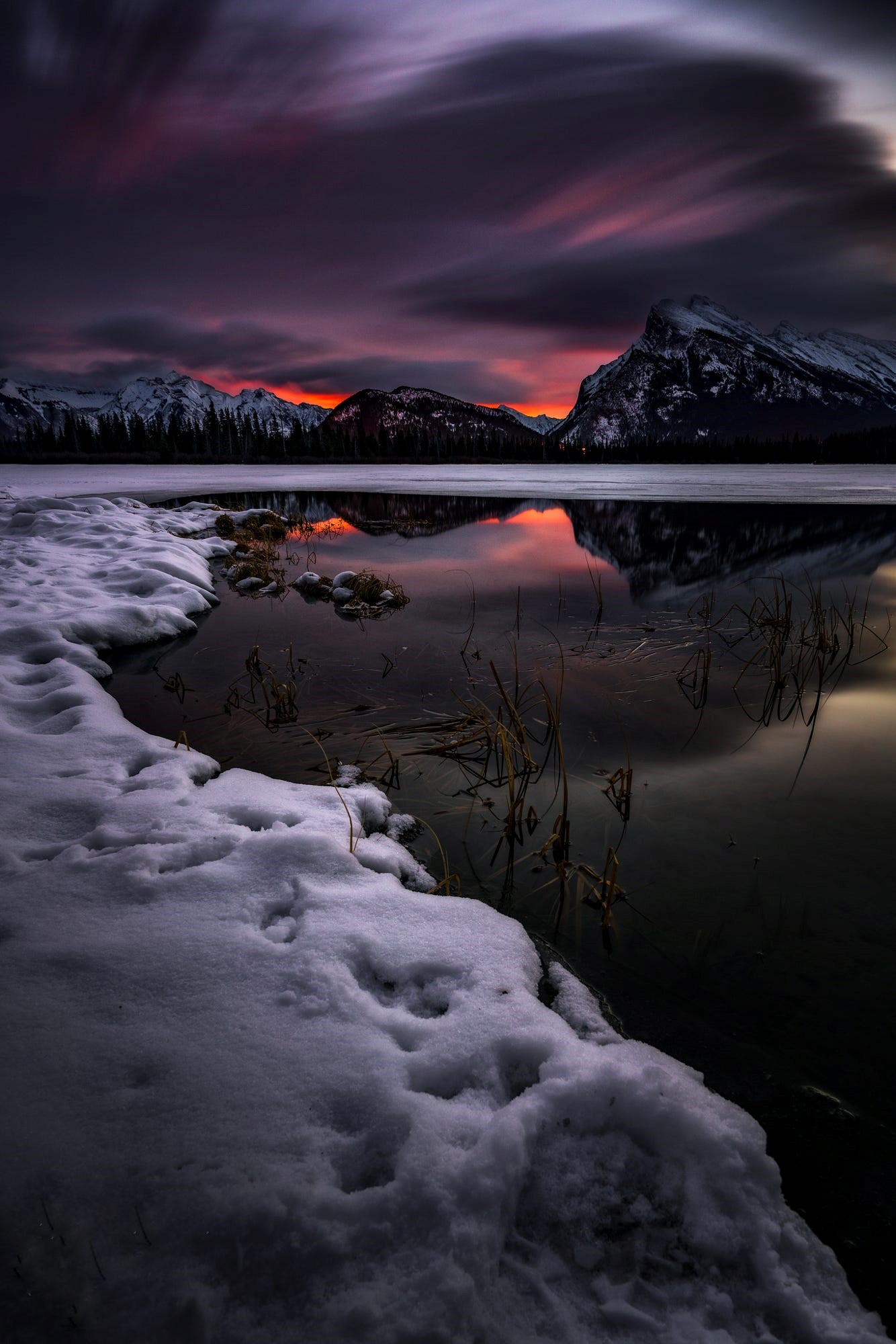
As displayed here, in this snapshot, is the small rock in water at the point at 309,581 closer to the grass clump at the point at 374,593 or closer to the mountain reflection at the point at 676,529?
the grass clump at the point at 374,593

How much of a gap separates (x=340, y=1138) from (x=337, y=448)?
117353 millimetres

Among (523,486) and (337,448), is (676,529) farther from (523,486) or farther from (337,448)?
(337,448)

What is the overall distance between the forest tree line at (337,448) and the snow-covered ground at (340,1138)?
94.3 m

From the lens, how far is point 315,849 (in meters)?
3.45

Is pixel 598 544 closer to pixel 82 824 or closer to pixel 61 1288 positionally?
pixel 82 824

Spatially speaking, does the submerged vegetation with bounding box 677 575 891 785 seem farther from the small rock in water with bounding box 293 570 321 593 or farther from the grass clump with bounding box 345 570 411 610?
the small rock in water with bounding box 293 570 321 593

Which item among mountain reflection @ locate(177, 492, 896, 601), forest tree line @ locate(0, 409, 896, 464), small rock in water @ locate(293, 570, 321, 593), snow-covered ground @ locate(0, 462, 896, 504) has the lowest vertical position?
small rock in water @ locate(293, 570, 321, 593)

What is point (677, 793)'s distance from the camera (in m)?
4.52

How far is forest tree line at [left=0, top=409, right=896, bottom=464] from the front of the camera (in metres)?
94.6

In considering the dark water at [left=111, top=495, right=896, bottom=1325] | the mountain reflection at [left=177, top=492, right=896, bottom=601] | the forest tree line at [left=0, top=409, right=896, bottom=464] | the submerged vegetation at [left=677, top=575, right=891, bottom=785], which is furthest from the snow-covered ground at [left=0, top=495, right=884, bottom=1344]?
the forest tree line at [left=0, top=409, right=896, bottom=464]

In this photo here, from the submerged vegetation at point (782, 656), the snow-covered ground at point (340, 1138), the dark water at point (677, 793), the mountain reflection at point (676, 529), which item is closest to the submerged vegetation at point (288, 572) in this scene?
the dark water at point (677, 793)

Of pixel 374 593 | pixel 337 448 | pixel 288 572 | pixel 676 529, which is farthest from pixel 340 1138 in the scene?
pixel 337 448

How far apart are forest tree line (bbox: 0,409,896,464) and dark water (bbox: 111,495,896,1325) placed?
89.1m

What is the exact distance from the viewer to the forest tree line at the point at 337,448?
9462 centimetres
